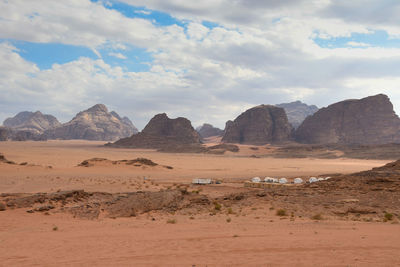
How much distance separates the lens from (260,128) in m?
156

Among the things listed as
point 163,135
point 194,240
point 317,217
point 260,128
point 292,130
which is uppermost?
point 260,128

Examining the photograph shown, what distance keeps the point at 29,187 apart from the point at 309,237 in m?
25.6

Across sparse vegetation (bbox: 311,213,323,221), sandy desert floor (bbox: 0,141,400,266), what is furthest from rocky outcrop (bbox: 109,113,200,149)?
sparse vegetation (bbox: 311,213,323,221)

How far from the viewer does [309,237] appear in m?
10.8

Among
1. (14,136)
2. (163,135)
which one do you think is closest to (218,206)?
(163,135)

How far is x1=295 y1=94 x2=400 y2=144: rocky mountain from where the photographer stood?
13650cm

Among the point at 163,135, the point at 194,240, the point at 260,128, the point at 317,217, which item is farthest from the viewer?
the point at 260,128

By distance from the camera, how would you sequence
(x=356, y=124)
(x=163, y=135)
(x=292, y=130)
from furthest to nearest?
(x=292, y=130) → (x=163, y=135) → (x=356, y=124)

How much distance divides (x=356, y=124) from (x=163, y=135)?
82.8 meters

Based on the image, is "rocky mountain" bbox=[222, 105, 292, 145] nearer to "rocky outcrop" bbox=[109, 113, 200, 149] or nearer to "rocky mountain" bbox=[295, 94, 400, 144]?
"rocky mountain" bbox=[295, 94, 400, 144]

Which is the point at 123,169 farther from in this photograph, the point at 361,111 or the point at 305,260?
the point at 361,111

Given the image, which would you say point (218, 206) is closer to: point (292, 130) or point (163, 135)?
point (163, 135)

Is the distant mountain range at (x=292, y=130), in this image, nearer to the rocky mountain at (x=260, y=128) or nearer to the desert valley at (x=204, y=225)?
the rocky mountain at (x=260, y=128)

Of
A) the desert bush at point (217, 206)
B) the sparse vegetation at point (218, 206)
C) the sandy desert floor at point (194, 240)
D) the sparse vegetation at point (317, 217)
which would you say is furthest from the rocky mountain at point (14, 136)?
the sparse vegetation at point (317, 217)
